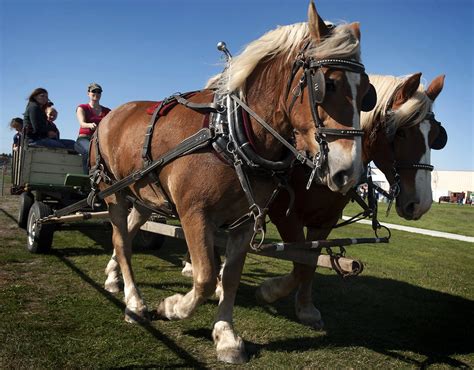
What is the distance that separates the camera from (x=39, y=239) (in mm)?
6121

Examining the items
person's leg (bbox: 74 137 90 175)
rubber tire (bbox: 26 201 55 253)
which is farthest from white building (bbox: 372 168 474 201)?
rubber tire (bbox: 26 201 55 253)

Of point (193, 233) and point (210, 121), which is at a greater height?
point (210, 121)

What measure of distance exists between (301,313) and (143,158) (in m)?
2.06

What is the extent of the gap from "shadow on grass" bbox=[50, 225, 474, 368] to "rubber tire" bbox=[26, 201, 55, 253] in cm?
26

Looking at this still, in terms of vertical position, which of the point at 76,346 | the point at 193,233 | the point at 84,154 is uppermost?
the point at 84,154

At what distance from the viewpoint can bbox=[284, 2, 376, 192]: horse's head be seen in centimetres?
244

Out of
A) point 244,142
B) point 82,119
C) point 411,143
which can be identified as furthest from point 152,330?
point 82,119

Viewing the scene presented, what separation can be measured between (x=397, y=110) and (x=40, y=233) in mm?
Result: 4861

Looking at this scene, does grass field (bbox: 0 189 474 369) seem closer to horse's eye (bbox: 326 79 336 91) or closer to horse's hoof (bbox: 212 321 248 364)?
horse's hoof (bbox: 212 321 248 364)

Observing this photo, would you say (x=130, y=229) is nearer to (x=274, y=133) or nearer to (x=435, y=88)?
(x=274, y=133)

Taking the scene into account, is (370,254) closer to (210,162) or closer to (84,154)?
(84,154)

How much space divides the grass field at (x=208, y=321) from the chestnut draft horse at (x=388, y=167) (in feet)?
1.49

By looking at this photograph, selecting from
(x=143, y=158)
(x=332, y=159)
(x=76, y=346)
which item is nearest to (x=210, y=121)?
(x=143, y=158)

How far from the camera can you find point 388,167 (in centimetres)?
367
